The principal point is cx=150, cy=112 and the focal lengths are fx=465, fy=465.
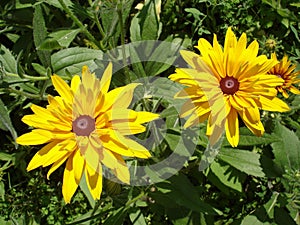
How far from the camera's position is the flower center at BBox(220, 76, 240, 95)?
5.28ft

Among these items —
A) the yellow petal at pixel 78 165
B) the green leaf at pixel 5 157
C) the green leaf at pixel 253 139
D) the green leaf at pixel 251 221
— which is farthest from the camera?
the green leaf at pixel 5 157

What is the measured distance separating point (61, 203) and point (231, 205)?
3.03 feet

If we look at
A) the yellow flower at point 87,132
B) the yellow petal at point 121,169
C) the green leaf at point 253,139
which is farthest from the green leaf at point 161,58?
the yellow petal at point 121,169

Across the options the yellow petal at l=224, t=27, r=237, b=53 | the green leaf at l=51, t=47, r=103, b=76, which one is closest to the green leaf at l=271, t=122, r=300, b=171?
the yellow petal at l=224, t=27, r=237, b=53

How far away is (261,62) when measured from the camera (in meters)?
1.62

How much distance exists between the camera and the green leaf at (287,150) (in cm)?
224

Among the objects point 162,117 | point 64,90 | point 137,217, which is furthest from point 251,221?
point 64,90

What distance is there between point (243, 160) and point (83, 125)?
88cm

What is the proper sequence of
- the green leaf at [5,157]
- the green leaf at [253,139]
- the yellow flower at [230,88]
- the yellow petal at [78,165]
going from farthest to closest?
1. the green leaf at [5,157]
2. the green leaf at [253,139]
3. the yellow flower at [230,88]
4. the yellow petal at [78,165]

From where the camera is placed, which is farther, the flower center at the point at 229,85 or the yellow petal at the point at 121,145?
the flower center at the point at 229,85

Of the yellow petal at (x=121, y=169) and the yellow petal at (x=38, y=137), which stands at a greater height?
the yellow petal at (x=38, y=137)

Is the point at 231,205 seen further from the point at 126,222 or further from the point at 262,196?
the point at 126,222

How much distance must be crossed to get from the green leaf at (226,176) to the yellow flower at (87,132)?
0.74 meters

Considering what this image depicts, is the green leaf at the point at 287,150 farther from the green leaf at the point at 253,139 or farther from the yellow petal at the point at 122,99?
the yellow petal at the point at 122,99
